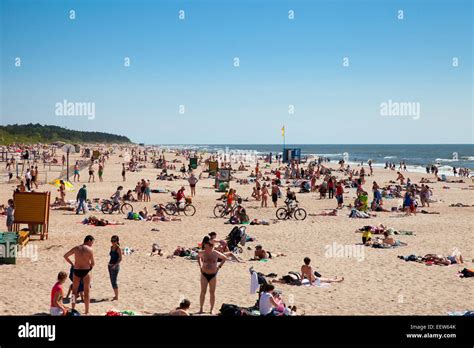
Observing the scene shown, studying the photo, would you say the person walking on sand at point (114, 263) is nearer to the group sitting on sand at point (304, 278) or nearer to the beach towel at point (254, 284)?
the beach towel at point (254, 284)

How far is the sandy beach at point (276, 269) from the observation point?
9344 mm

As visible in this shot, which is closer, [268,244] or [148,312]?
[148,312]

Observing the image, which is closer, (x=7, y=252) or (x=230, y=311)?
(x=230, y=311)

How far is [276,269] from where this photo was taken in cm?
1218

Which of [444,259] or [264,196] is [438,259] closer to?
[444,259]

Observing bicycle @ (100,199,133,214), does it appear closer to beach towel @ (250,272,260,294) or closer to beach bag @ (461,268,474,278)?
beach towel @ (250,272,260,294)

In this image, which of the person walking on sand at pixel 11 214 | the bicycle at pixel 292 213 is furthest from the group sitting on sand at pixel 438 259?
the person walking on sand at pixel 11 214

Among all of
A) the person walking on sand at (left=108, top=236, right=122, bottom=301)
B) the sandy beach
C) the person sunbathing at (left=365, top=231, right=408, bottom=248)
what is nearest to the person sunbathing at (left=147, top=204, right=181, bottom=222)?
the sandy beach

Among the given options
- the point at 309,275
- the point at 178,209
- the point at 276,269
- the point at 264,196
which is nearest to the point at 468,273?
the point at 309,275

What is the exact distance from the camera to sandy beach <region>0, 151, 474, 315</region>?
30.7 feet
